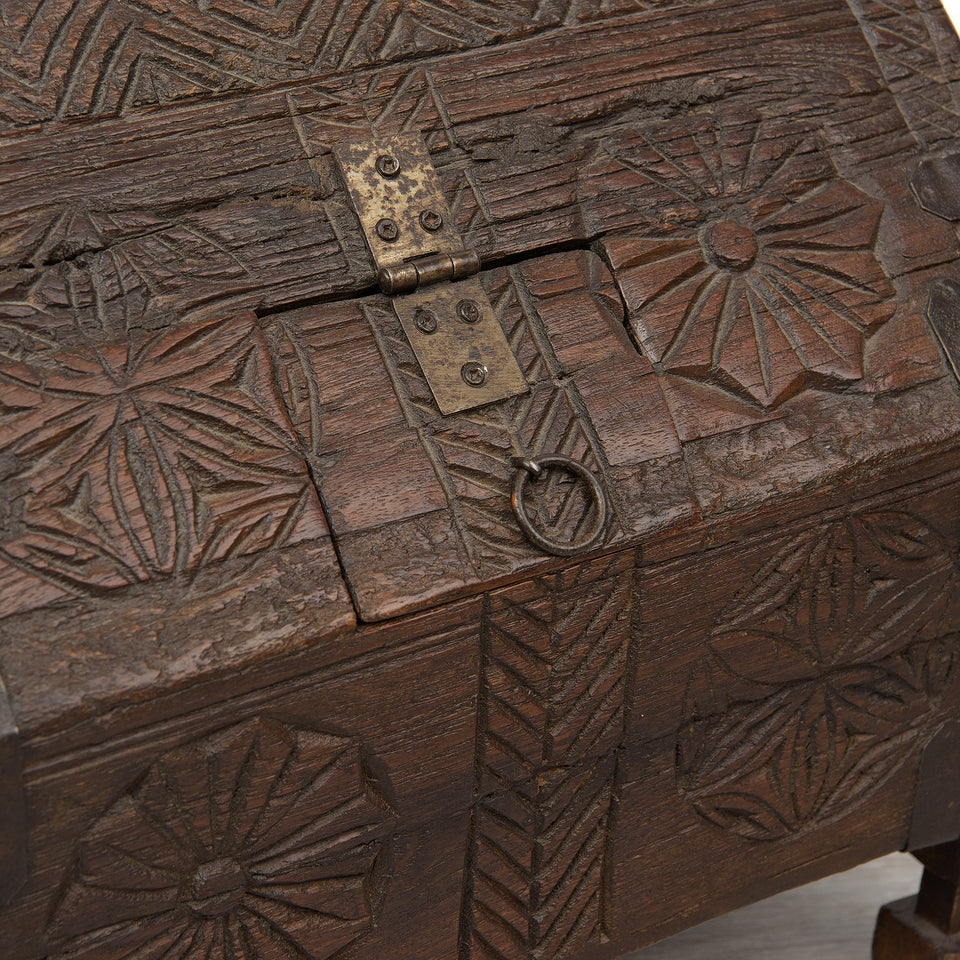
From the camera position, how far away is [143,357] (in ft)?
3.78

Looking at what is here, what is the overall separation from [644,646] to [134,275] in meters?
0.77

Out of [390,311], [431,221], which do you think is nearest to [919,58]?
[431,221]

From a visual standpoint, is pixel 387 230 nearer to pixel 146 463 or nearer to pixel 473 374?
pixel 473 374

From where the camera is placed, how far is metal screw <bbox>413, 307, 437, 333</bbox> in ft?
4.08

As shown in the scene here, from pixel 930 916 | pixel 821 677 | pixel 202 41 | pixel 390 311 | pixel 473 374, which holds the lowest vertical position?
pixel 930 916

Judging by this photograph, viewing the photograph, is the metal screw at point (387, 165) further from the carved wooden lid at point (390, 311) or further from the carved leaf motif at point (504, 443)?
the carved leaf motif at point (504, 443)

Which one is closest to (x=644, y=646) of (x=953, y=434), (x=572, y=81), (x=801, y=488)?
(x=801, y=488)

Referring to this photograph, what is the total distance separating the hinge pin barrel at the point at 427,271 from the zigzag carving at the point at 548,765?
0.40 m

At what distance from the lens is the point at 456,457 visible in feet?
3.93

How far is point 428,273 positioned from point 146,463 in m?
0.41

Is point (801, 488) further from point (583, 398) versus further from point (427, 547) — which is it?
point (427, 547)

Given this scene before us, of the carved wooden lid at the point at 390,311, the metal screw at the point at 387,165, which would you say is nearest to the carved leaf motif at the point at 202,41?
the carved wooden lid at the point at 390,311

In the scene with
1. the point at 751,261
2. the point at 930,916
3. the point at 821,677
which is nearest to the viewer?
the point at 751,261

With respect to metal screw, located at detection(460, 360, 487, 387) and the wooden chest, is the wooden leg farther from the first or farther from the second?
metal screw, located at detection(460, 360, 487, 387)
